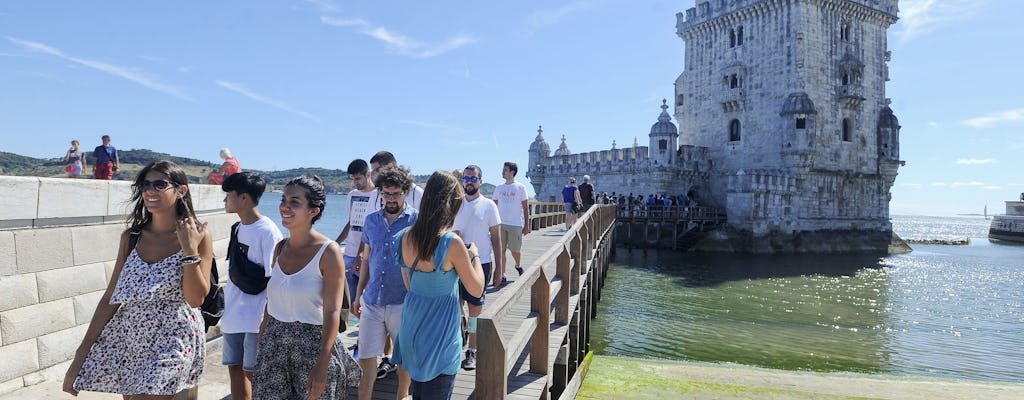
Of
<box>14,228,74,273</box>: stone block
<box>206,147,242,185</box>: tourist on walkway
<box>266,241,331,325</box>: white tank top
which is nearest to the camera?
<box>266,241,331,325</box>: white tank top

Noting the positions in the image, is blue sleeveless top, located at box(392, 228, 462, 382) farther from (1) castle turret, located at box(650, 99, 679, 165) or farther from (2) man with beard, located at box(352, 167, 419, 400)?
(1) castle turret, located at box(650, 99, 679, 165)

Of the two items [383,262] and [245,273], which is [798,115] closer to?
[383,262]

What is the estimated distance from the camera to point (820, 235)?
107 ft

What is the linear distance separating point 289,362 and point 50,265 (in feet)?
10.4

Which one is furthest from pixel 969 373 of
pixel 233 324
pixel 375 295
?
pixel 233 324

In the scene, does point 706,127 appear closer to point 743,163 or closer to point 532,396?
point 743,163

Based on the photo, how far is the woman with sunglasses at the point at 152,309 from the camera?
288cm

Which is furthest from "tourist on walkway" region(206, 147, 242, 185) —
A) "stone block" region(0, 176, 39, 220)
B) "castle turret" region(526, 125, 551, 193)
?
"castle turret" region(526, 125, 551, 193)

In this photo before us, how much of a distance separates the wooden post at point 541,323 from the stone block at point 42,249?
400 cm

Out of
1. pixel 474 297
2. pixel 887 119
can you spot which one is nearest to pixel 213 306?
pixel 474 297

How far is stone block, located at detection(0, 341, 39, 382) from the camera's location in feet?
Answer: 14.4

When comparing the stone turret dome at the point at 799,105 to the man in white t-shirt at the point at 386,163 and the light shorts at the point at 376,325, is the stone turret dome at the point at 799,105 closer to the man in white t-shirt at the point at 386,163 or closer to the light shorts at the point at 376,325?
the man in white t-shirt at the point at 386,163

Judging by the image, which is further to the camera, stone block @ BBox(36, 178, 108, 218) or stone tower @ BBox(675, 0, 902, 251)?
stone tower @ BBox(675, 0, 902, 251)

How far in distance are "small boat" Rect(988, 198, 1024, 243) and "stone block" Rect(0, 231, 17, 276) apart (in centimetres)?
7432
